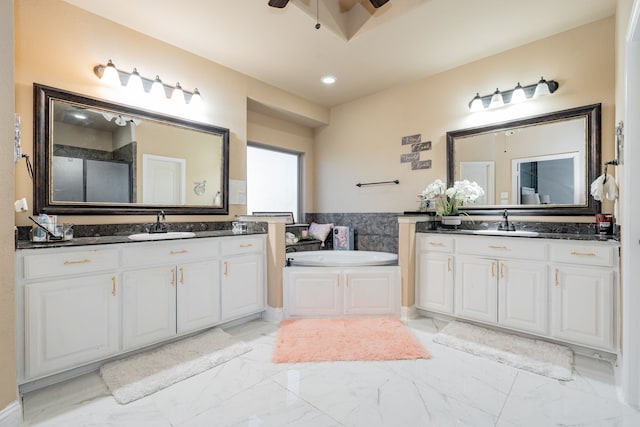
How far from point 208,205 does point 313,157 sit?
203 centimetres

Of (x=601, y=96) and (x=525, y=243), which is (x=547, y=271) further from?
(x=601, y=96)

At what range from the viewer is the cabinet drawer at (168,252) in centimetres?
217

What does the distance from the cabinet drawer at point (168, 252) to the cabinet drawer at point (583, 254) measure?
271cm

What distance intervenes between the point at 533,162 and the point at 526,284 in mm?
1189

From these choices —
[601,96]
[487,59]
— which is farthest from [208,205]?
Result: [601,96]

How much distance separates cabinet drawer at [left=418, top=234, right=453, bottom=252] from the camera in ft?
9.46

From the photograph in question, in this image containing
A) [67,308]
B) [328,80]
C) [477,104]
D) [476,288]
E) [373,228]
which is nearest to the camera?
[67,308]

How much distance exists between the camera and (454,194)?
3152 mm

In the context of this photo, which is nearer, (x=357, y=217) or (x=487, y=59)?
(x=487, y=59)

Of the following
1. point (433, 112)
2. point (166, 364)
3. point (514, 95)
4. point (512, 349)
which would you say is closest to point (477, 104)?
point (514, 95)

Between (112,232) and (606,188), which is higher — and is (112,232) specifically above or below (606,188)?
below

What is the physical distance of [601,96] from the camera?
2.53m

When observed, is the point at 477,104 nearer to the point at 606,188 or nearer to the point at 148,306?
the point at 606,188

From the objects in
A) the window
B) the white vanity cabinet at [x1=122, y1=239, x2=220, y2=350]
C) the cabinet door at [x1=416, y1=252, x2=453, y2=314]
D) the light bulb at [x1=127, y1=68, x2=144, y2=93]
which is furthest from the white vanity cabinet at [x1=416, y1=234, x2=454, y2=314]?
the light bulb at [x1=127, y1=68, x2=144, y2=93]
